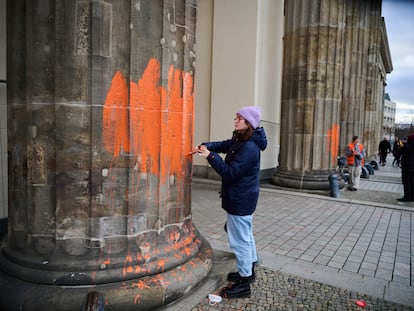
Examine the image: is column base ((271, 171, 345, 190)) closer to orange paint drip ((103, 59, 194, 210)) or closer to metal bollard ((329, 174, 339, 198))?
metal bollard ((329, 174, 339, 198))

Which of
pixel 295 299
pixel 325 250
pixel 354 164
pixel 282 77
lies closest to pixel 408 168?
pixel 354 164

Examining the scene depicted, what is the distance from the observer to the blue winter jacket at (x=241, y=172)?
3219mm

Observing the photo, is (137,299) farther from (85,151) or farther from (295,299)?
(295,299)

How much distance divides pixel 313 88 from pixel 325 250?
6570 millimetres

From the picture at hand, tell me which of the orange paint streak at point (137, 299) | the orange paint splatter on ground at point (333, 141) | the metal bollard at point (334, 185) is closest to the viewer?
the orange paint streak at point (137, 299)

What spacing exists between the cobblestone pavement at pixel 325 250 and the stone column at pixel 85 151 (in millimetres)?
945

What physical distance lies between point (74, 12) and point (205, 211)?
5.46 meters

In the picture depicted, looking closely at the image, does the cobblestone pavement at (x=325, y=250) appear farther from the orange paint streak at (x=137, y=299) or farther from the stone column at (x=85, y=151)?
the stone column at (x=85, y=151)

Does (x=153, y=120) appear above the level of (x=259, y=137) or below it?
above

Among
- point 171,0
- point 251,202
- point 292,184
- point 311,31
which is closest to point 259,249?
point 251,202

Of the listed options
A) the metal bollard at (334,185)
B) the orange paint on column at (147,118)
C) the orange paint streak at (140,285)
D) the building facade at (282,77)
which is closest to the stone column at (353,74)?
the building facade at (282,77)

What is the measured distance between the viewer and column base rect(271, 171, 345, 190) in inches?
406

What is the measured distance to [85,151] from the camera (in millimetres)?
2738

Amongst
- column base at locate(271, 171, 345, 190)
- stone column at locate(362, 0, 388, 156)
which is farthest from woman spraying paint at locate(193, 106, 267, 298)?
stone column at locate(362, 0, 388, 156)
